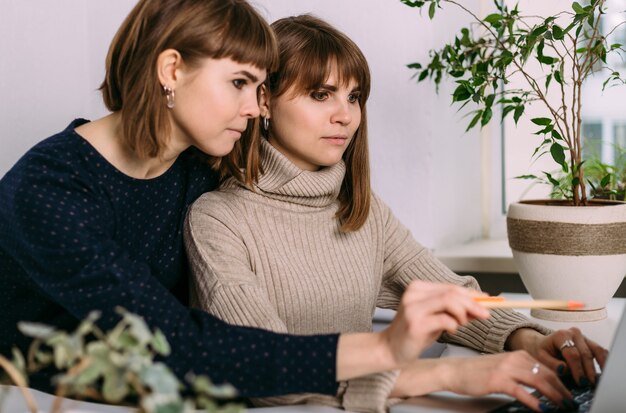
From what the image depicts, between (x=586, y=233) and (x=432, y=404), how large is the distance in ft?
1.83

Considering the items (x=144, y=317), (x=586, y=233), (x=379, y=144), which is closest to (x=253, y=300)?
(x=144, y=317)

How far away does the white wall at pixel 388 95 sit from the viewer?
64.6 inches

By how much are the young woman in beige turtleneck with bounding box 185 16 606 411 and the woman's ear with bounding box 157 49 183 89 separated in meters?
0.23

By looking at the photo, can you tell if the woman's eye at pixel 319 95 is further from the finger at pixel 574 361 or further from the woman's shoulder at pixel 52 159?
the finger at pixel 574 361

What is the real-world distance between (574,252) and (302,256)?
1.59 feet

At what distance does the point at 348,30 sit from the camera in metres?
1.89

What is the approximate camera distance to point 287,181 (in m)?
1.34

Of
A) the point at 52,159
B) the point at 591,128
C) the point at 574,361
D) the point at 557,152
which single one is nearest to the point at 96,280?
the point at 52,159

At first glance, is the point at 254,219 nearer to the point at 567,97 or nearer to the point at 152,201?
the point at 152,201

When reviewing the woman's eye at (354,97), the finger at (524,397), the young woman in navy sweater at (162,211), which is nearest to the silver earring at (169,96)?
the young woman in navy sweater at (162,211)

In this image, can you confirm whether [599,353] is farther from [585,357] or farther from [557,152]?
[557,152]

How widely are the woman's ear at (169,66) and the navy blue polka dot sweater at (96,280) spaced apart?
0.14 meters

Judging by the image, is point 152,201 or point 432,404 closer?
point 432,404

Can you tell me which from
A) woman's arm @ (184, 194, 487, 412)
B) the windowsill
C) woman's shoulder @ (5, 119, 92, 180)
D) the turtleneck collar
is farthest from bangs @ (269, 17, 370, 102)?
the windowsill
